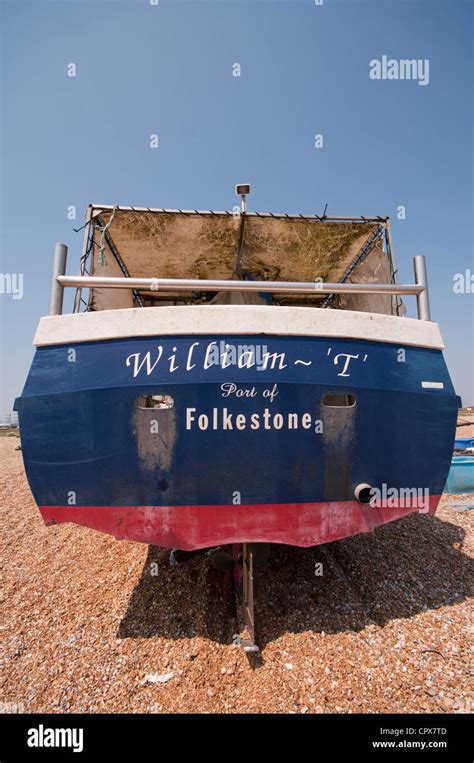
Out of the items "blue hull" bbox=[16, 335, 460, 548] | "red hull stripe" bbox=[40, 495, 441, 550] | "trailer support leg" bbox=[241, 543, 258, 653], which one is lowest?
"trailer support leg" bbox=[241, 543, 258, 653]

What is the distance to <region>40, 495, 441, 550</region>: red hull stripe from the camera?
248 centimetres

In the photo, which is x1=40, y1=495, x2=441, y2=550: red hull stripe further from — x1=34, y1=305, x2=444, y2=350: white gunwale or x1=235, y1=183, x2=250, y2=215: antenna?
x1=235, y1=183, x2=250, y2=215: antenna

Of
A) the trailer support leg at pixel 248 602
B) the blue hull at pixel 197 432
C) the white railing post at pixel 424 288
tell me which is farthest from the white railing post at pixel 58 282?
the white railing post at pixel 424 288

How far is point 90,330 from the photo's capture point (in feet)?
8.41

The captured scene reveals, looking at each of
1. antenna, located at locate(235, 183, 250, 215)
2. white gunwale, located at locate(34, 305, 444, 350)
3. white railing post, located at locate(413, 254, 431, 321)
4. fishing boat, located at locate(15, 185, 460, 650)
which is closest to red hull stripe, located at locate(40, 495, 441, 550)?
fishing boat, located at locate(15, 185, 460, 650)

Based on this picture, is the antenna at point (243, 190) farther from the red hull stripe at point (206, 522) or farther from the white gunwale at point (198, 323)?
the red hull stripe at point (206, 522)

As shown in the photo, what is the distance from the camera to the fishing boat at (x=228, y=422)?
8.02 feet

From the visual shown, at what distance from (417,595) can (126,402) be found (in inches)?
117

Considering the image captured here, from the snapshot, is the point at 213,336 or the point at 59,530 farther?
the point at 59,530

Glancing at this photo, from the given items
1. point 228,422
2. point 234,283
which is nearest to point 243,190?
point 234,283

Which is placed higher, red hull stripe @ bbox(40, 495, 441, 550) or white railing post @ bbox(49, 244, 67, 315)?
white railing post @ bbox(49, 244, 67, 315)

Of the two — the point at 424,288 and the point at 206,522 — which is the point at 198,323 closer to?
the point at 206,522
